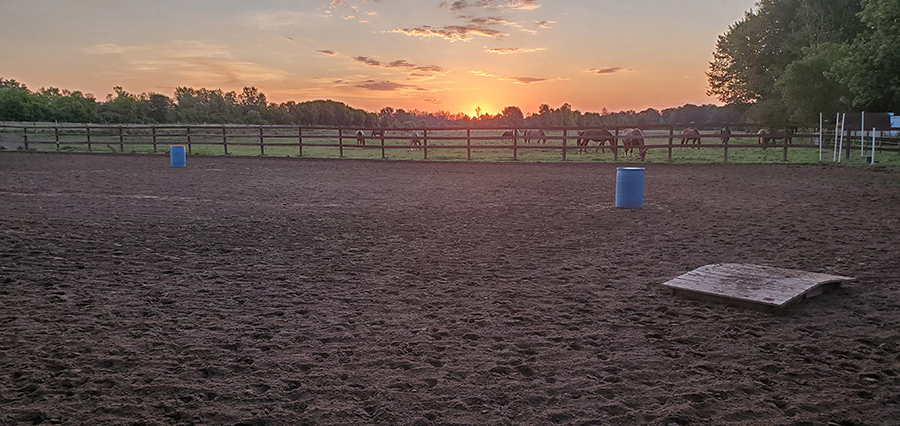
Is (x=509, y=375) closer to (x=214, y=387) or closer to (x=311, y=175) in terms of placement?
(x=214, y=387)

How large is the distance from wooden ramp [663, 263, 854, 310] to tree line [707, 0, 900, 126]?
891 inches

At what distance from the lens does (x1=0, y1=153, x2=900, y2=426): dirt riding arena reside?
2.78 meters

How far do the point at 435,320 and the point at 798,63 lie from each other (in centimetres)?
3437

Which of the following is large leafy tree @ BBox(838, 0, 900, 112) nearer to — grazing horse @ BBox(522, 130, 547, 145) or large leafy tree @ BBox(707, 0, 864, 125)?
large leafy tree @ BBox(707, 0, 864, 125)

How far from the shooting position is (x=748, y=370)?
Answer: 3.15 metres

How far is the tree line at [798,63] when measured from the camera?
952 inches

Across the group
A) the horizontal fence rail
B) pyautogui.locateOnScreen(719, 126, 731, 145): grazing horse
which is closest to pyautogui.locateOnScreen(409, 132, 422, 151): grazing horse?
the horizontal fence rail

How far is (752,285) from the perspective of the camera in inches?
178

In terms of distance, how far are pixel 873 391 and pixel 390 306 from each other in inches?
122

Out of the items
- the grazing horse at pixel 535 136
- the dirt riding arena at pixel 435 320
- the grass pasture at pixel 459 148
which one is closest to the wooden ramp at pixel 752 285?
the dirt riding arena at pixel 435 320

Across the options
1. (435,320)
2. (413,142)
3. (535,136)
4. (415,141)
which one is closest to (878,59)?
(535,136)

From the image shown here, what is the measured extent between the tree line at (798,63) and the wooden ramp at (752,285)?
22631mm

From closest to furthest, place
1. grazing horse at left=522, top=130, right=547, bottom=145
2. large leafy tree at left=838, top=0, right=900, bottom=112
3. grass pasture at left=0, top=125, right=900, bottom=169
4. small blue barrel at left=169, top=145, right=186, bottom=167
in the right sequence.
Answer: small blue barrel at left=169, top=145, right=186, bottom=167 < grass pasture at left=0, top=125, right=900, bottom=169 < large leafy tree at left=838, top=0, right=900, bottom=112 < grazing horse at left=522, top=130, right=547, bottom=145

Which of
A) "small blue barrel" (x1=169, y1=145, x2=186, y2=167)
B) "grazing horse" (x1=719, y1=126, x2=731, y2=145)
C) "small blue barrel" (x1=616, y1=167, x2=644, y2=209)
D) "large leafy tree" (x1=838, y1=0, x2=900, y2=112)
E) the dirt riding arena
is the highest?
"large leafy tree" (x1=838, y1=0, x2=900, y2=112)
